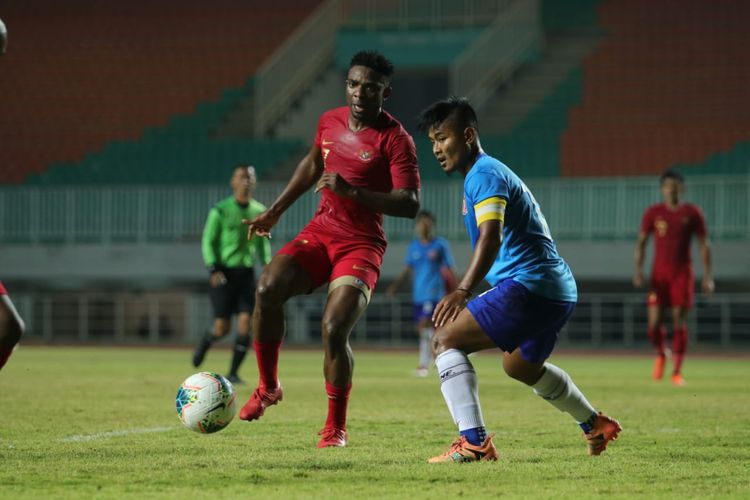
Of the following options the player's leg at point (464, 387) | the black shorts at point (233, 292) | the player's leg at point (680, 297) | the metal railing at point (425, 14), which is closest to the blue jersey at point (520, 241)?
the player's leg at point (464, 387)

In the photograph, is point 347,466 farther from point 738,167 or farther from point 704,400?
point 738,167

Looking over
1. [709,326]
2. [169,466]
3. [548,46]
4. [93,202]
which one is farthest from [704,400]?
[548,46]

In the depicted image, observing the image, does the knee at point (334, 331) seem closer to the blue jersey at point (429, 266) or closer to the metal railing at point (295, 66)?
the blue jersey at point (429, 266)

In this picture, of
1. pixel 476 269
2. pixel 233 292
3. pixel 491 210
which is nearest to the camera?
pixel 476 269

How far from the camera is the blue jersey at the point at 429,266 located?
1698cm

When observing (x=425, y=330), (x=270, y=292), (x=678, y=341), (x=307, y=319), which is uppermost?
(x=270, y=292)

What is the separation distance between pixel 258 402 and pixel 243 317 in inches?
236

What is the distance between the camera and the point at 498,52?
99.3 feet

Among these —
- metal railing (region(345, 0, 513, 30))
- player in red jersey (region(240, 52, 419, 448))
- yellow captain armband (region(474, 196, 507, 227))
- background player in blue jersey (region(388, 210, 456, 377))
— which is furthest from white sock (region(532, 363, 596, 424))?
metal railing (region(345, 0, 513, 30))

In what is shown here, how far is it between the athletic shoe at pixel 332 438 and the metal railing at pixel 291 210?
1787 centimetres

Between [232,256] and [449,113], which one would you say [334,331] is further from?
[232,256]

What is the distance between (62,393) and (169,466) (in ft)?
19.8

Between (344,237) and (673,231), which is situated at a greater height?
(344,237)

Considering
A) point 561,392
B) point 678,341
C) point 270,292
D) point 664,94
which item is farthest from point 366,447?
point 664,94
